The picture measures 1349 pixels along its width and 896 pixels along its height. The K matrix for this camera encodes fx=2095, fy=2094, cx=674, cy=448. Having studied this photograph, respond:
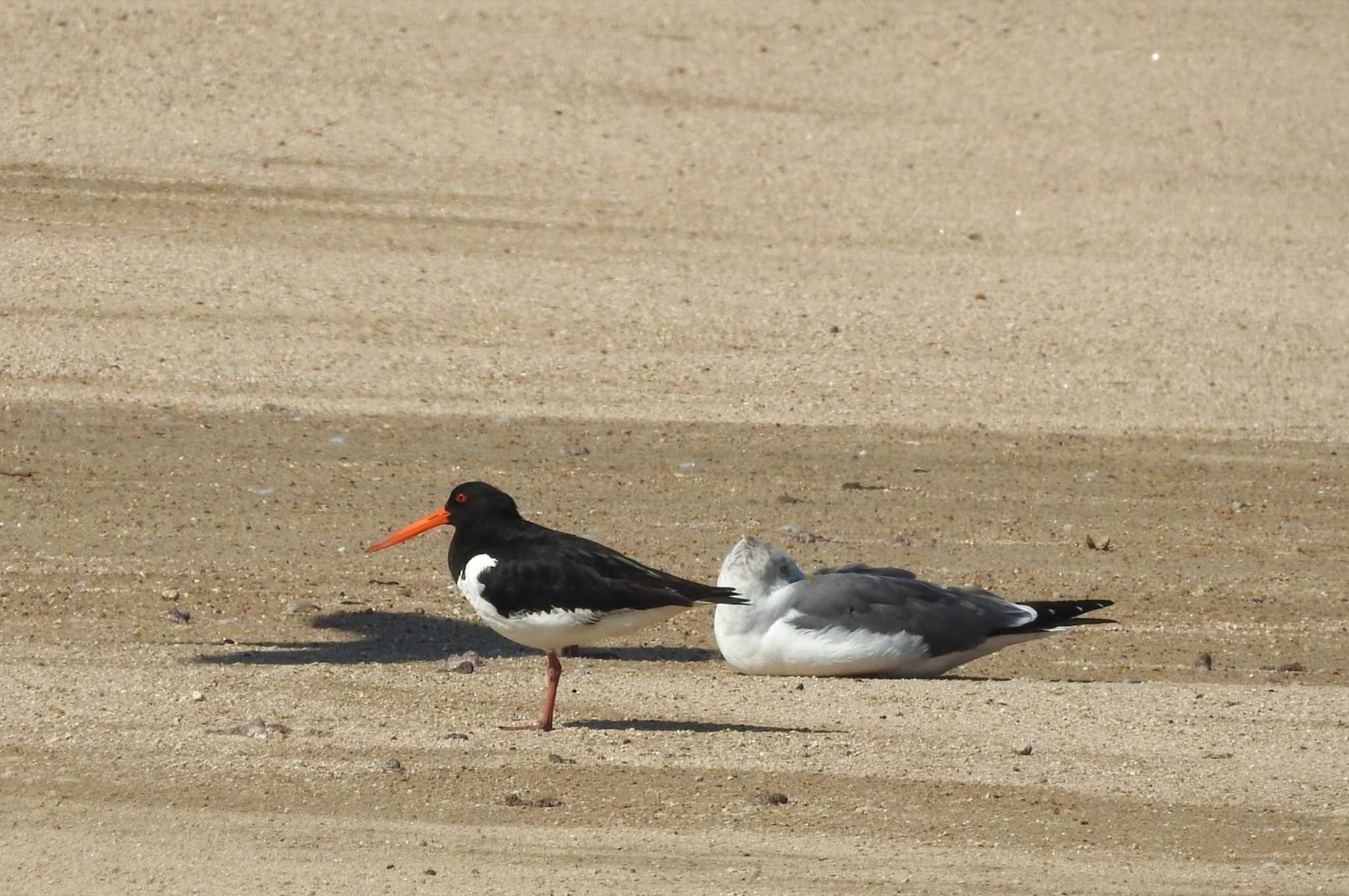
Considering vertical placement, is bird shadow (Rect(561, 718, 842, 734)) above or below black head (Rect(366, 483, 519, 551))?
below

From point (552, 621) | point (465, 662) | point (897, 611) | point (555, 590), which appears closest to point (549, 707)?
point (552, 621)

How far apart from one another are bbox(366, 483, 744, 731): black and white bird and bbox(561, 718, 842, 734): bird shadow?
0.67ft

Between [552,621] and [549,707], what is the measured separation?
13.6 inches

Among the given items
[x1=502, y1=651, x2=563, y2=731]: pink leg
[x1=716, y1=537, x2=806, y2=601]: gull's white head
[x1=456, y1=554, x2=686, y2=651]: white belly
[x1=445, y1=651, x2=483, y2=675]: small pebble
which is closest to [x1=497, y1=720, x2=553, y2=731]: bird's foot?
[x1=502, y1=651, x2=563, y2=731]: pink leg

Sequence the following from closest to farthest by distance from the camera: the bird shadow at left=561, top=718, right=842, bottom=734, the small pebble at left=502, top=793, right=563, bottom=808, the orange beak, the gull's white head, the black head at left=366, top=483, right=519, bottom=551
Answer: the small pebble at left=502, top=793, right=563, bottom=808 < the bird shadow at left=561, top=718, right=842, bottom=734 < the black head at left=366, top=483, right=519, bottom=551 < the orange beak < the gull's white head

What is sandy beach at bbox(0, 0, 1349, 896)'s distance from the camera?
7.14 meters

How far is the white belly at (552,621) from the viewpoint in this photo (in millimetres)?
7973

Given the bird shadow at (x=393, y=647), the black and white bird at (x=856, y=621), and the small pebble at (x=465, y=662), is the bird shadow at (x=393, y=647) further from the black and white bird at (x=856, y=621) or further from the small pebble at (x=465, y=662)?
the black and white bird at (x=856, y=621)

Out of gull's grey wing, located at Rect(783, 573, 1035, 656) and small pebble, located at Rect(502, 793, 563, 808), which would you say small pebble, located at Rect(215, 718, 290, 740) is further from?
gull's grey wing, located at Rect(783, 573, 1035, 656)

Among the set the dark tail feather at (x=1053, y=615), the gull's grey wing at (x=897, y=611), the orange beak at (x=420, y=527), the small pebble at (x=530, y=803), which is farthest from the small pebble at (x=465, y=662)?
the dark tail feather at (x=1053, y=615)

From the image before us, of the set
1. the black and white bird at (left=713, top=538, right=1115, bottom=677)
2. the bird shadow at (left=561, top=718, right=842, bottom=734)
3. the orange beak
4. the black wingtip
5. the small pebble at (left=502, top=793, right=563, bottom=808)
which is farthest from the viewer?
the black and white bird at (left=713, top=538, right=1115, bottom=677)

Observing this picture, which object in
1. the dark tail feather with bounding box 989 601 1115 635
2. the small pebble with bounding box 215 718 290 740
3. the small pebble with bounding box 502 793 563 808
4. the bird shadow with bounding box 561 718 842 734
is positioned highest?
the dark tail feather with bounding box 989 601 1115 635

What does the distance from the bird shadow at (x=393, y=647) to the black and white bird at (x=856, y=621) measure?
596mm

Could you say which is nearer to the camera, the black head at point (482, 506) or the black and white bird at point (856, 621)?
the black head at point (482, 506)
